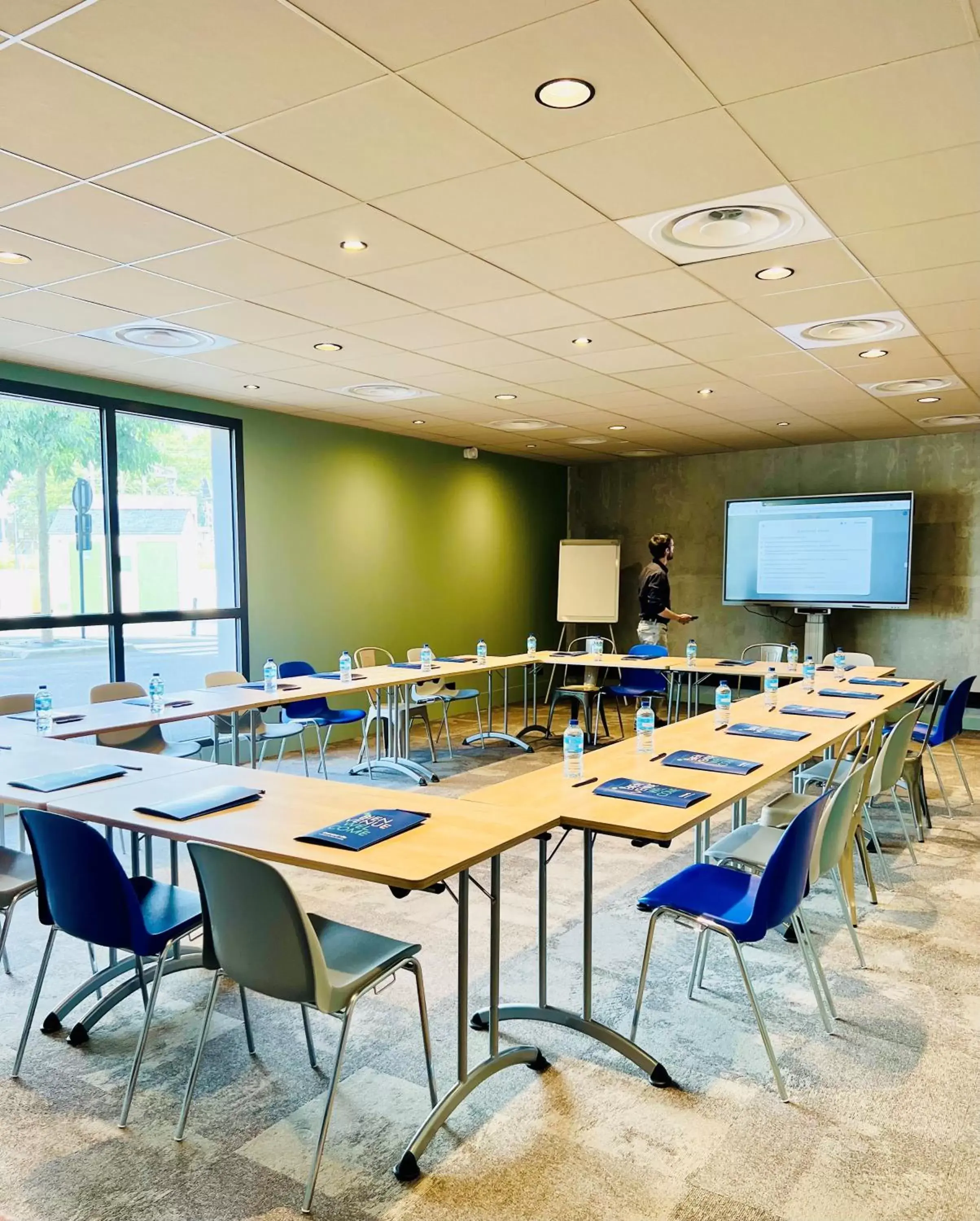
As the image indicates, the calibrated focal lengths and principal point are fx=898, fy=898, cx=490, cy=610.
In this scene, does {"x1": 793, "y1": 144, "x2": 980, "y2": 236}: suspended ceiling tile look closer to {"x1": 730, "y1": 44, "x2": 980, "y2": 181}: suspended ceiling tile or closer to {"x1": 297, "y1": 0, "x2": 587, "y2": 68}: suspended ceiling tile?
{"x1": 730, "y1": 44, "x2": 980, "y2": 181}: suspended ceiling tile

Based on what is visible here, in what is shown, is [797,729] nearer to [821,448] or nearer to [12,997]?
[12,997]

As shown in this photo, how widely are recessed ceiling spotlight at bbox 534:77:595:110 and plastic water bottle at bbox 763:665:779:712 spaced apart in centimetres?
330

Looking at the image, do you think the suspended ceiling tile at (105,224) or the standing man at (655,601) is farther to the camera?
the standing man at (655,601)

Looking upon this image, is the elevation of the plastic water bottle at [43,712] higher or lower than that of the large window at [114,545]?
lower

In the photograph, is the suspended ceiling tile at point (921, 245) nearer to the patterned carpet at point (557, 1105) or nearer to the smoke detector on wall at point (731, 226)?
the smoke detector on wall at point (731, 226)

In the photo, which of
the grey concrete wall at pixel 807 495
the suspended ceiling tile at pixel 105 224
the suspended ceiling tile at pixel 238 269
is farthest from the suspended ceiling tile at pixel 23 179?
the grey concrete wall at pixel 807 495

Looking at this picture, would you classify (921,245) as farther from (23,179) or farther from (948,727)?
(23,179)

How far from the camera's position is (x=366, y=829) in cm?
254

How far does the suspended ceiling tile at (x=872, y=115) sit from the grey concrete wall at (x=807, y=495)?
278 inches

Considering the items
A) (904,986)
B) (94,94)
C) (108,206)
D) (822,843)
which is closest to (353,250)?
(108,206)

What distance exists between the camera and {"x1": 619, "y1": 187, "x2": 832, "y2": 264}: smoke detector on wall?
3.30 metres

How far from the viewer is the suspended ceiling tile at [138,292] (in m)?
4.12

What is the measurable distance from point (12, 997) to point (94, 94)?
2.95 metres

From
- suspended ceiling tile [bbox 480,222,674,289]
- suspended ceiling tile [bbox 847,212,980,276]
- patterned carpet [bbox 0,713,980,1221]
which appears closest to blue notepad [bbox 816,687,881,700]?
patterned carpet [bbox 0,713,980,1221]
